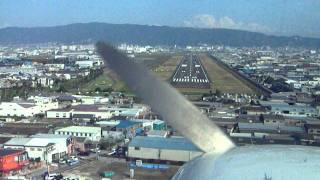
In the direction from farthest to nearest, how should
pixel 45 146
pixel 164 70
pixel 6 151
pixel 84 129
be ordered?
1. pixel 164 70
2. pixel 84 129
3. pixel 45 146
4. pixel 6 151

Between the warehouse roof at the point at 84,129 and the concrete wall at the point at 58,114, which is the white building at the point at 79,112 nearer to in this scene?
the concrete wall at the point at 58,114

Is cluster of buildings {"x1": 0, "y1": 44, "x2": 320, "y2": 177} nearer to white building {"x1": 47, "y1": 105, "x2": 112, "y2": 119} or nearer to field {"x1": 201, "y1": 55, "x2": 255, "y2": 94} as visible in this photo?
white building {"x1": 47, "y1": 105, "x2": 112, "y2": 119}

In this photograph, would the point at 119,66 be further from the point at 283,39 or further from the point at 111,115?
the point at 283,39

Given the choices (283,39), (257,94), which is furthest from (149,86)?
(283,39)

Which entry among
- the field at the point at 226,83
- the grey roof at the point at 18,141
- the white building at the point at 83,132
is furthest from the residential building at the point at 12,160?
the field at the point at 226,83

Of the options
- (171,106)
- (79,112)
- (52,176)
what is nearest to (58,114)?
(79,112)

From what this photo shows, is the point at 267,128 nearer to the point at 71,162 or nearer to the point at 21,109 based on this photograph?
the point at 71,162
